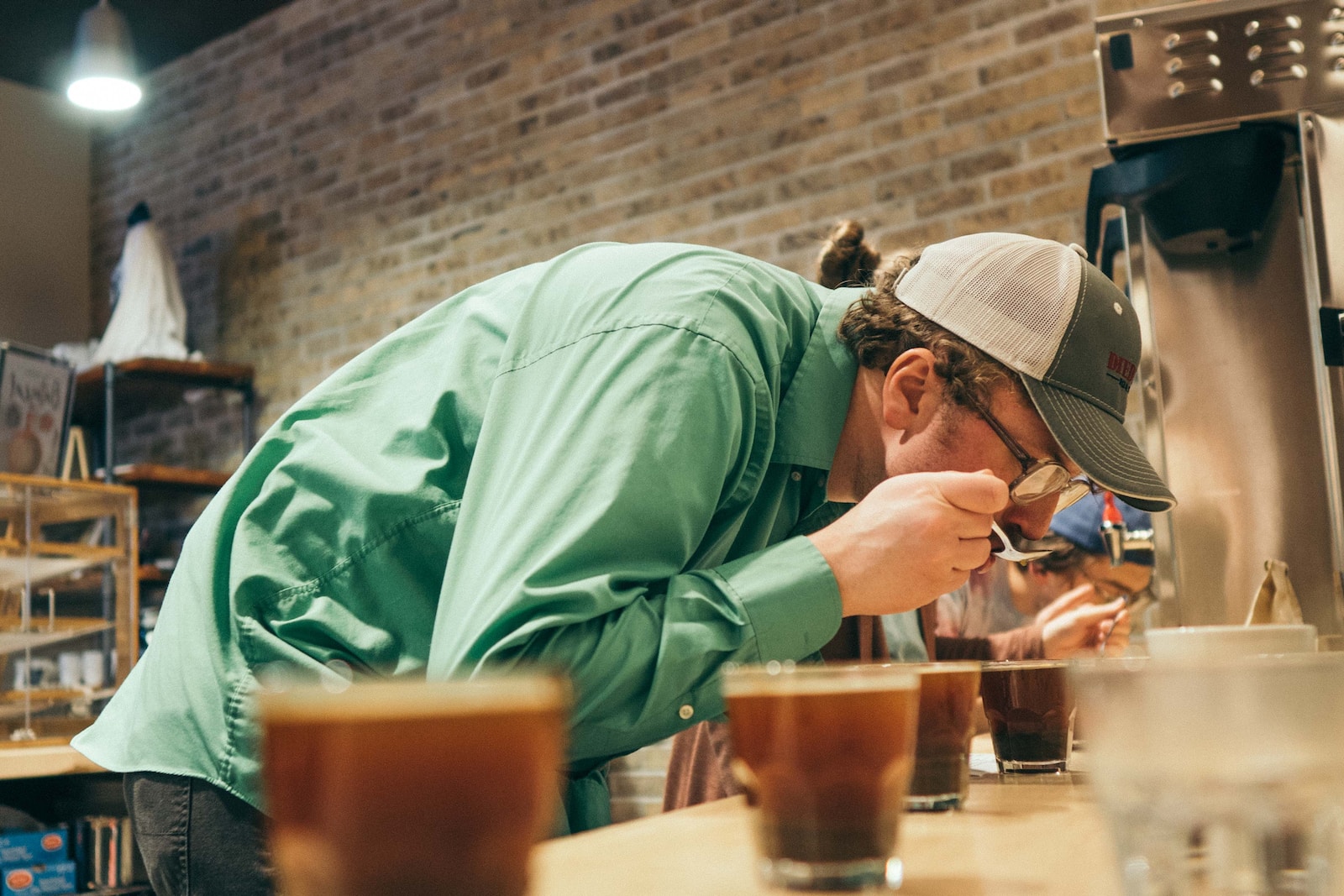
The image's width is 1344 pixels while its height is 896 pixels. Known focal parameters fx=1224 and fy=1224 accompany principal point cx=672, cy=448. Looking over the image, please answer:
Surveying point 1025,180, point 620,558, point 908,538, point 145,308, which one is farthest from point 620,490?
point 145,308

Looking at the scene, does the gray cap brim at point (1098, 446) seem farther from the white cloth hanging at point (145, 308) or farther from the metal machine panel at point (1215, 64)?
the white cloth hanging at point (145, 308)

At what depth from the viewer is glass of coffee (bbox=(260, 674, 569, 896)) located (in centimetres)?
37

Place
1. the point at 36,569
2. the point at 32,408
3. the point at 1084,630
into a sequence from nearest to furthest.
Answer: the point at 1084,630
the point at 36,569
the point at 32,408

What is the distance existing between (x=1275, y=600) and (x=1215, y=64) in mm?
742

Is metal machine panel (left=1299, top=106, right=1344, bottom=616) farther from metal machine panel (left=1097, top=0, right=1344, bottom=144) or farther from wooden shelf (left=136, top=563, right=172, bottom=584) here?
wooden shelf (left=136, top=563, right=172, bottom=584)

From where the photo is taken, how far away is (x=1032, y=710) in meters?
0.92

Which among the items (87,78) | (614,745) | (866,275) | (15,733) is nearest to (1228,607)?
(866,275)

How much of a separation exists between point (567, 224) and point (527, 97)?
22.9 inches

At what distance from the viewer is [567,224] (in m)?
4.67

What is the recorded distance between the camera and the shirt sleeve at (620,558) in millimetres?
802

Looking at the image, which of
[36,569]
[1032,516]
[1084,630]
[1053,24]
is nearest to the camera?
[1032,516]

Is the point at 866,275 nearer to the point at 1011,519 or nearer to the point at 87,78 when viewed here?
the point at 1011,519

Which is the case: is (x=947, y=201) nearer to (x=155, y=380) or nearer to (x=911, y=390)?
(x=911, y=390)

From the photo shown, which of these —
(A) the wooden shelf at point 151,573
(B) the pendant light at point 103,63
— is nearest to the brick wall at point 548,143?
(A) the wooden shelf at point 151,573
